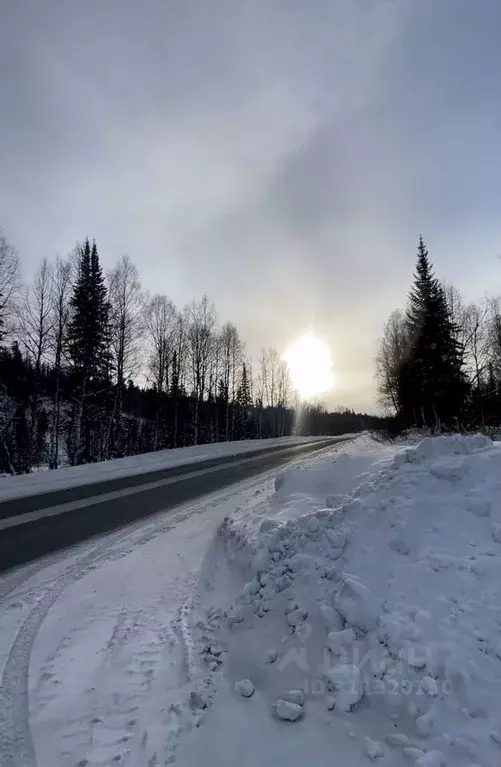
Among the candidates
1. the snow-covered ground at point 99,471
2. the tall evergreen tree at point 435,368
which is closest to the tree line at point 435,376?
the tall evergreen tree at point 435,368

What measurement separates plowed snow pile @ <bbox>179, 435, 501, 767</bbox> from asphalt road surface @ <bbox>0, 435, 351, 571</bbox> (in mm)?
4097

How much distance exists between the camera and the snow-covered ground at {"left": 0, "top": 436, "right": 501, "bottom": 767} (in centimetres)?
294

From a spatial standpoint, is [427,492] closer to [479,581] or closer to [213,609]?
[479,581]

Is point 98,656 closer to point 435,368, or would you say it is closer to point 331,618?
point 331,618

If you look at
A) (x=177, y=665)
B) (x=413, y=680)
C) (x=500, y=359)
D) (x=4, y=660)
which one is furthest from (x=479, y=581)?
(x=500, y=359)

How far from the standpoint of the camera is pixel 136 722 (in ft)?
10.9

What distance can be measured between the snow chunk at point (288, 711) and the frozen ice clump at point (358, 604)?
0.81 meters

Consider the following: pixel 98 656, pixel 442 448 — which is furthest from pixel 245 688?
pixel 442 448

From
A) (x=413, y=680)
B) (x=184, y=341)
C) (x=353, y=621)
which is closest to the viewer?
(x=413, y=680)

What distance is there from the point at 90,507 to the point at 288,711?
8.57 metres

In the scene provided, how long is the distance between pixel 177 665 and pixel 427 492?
337 centimetres

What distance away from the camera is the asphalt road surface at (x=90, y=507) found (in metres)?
7.79

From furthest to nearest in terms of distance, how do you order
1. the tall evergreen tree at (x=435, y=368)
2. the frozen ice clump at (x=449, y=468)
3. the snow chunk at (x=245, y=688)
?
1. the tall evergreen tree at (x=435, y=368)
2. the frozen ice clump at (x=449, y=468)
3. the snow chunk at (x=245, y=688)

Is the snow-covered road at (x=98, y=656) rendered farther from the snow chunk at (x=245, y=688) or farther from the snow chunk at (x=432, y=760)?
the snow chunk at (x=432, y=760)
